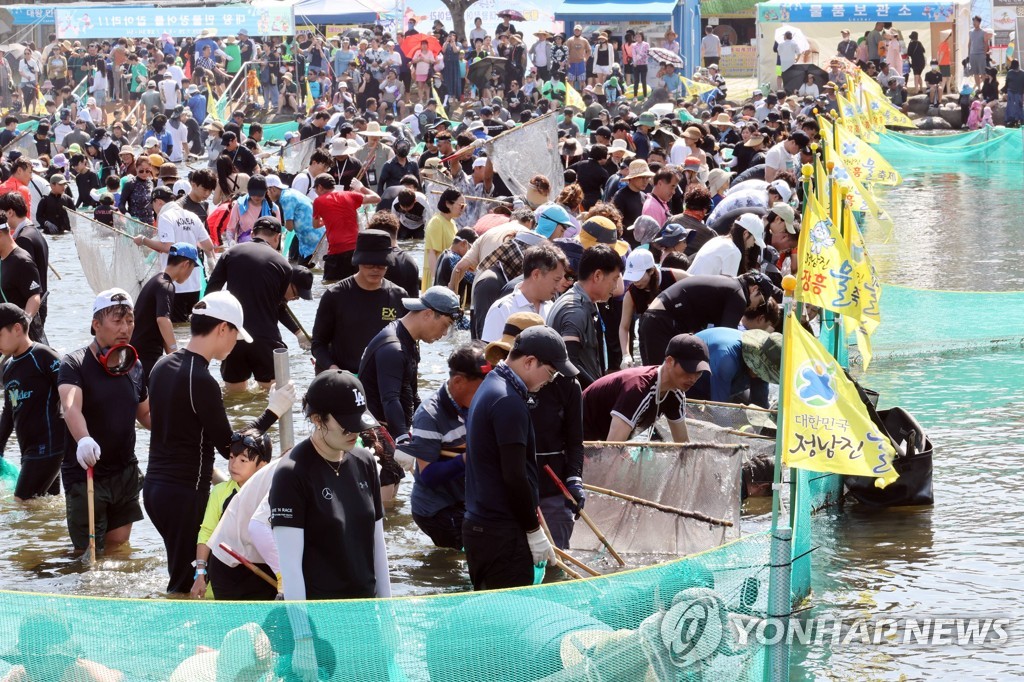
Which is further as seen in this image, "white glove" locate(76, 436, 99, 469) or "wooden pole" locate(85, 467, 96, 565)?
"wooden pole" locate(85, 467, 96, 565)

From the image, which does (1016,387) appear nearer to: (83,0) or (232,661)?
(232,661)

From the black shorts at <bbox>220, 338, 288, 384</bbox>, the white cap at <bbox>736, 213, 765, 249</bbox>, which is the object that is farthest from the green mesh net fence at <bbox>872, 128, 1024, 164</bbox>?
the black shorts at <bbox>220, 338, 288, 384</bbox>

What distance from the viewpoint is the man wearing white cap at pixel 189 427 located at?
239 inches

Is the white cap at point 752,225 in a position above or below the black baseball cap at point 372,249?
below

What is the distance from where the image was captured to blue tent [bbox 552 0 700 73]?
38656 millimetres

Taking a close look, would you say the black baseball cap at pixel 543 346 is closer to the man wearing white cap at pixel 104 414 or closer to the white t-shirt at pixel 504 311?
the man wearing white cap at pixel 104 414

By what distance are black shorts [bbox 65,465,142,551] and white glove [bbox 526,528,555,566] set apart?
275cm

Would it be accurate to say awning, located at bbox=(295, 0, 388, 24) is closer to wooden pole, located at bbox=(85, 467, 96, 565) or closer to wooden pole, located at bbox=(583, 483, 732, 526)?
wooden pole, located at bbox=(85, 467, 96, 565)

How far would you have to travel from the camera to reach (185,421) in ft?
20.2

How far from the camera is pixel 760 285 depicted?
9219 millimetres

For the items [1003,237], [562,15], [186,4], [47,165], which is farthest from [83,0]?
[1003,237]

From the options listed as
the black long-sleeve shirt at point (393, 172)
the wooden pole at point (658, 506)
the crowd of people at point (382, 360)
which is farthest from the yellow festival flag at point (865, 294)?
the black long-sleeve shirt at point (393, 172)

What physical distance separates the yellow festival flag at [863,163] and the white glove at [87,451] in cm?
986

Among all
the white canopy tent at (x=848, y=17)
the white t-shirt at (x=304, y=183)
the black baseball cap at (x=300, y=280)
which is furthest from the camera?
the white canopy tent at (x=848, y=17)
